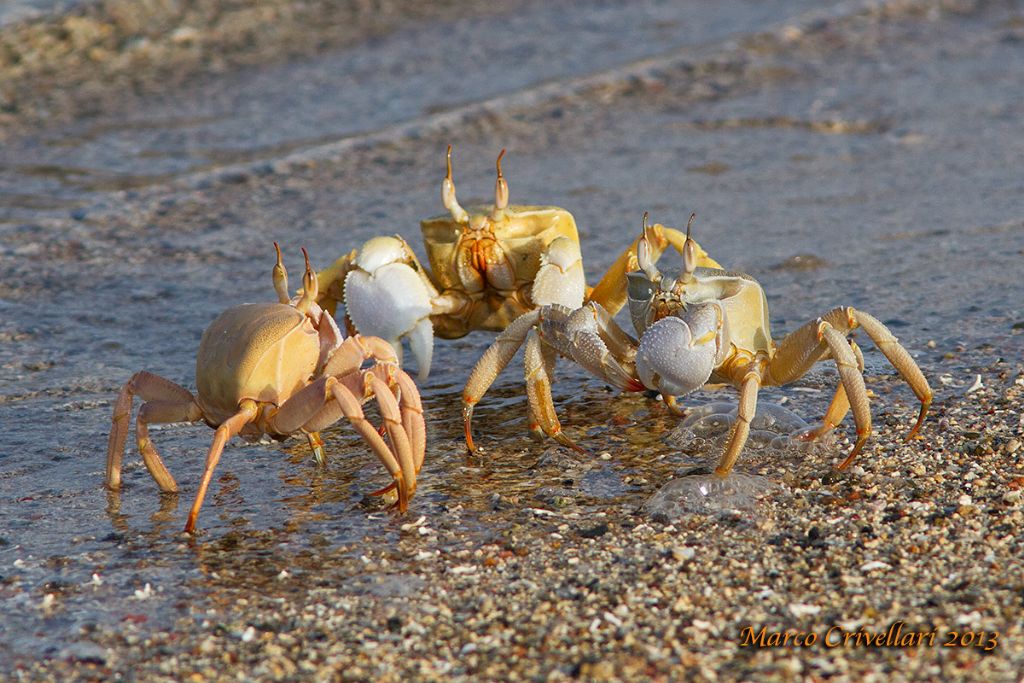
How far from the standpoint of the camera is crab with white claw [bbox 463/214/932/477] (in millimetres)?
4270

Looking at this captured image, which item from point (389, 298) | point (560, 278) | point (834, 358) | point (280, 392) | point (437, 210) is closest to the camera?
point (280, 392)

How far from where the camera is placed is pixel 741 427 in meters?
4.12

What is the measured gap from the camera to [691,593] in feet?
11.6

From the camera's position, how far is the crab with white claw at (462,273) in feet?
16.7

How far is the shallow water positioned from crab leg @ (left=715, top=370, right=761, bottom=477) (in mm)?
303

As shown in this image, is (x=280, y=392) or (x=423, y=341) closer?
(x=280, y=392)

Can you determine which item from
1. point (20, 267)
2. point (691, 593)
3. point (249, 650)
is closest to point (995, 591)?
point (691, 593)

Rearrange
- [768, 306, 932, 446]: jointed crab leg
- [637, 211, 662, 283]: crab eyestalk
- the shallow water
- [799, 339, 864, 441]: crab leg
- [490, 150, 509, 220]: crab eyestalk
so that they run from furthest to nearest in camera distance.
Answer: [490, 150, 509, 220]: crab eyestalk < [637, 211, 662, 283]: crab eyestalk < [799, 339, 864, 441]: crab leg < [768, 306, 932, 446]: jointed crab leg < the shallow water

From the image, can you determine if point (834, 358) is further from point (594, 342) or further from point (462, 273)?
point (462, 273)

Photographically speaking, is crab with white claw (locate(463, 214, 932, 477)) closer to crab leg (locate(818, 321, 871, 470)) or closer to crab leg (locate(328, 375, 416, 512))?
crab leg (locate(818, 321, 871, 470))

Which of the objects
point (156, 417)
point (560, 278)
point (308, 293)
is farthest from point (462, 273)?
point (156, 417)

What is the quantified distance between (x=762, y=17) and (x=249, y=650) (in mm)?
10984

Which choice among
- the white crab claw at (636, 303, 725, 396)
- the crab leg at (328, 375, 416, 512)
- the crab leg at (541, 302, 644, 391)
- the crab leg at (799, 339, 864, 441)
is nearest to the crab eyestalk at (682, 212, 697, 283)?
the white crab claw at (636, 303, 725, 396)

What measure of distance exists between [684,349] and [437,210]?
13.7 ft
